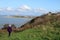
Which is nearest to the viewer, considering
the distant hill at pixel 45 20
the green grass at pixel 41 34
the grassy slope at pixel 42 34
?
the green grass at pixel 41 34

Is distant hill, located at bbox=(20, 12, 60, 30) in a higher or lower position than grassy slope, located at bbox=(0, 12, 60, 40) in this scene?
higher

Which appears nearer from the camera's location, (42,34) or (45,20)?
(42,34)

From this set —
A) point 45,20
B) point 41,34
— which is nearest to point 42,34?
point 41,34

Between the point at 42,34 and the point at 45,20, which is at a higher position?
the point at 45,20

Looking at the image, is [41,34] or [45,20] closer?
[41,34]

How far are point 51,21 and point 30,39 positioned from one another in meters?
8.38

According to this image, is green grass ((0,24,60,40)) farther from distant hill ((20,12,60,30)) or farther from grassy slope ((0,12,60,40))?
distant hill ((20,12,60,30))

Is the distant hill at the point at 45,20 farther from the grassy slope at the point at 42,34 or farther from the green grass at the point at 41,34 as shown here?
the green grass at the point at 41,34

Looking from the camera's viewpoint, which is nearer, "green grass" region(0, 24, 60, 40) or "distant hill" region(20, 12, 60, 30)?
"green grass" region(0, 24, 60, 40)

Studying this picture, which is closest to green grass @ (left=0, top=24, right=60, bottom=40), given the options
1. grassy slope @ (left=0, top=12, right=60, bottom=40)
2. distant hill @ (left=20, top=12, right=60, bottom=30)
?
A: grassy slope @ (left=0, top=12, right=60, bottom=40)

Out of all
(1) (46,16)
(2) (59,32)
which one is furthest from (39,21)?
(2) (59,32)

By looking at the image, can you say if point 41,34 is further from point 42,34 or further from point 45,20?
point 45,20

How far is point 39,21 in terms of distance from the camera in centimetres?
3709

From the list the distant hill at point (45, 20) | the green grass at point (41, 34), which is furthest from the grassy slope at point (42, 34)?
the distant hill at point (45, 20)
